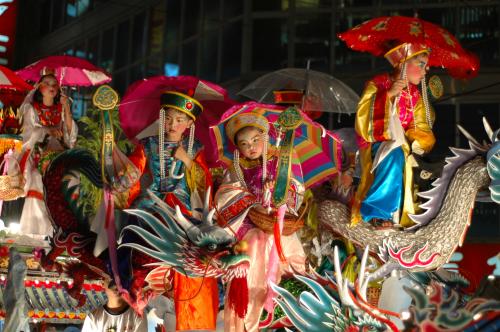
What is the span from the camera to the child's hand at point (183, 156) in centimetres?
619

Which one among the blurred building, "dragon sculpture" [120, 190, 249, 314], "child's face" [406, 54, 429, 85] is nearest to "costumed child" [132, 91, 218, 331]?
"dragon sculpture" [120, 190, 249, 314]

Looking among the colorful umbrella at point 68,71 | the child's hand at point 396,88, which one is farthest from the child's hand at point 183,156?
the colorful umbrella at point 68,71

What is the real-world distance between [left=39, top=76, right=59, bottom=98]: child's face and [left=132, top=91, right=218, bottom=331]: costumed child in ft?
5.07

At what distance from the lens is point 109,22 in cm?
1905

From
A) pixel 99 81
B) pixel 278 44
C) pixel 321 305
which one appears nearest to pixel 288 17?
pixel 278 44

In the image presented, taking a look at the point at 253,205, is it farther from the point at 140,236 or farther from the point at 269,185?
the point at 140,236

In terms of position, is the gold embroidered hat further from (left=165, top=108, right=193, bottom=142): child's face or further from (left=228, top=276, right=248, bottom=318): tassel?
(left=228, top=276, right=248, bottom=318): tassel

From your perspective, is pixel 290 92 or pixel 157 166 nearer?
pixel 157 166

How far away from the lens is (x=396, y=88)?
5879mm

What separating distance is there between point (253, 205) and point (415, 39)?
1.45 metres

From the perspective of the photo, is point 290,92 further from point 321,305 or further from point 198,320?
point 321,305

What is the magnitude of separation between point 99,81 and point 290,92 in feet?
6.28

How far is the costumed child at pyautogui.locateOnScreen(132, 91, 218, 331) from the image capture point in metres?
5.91

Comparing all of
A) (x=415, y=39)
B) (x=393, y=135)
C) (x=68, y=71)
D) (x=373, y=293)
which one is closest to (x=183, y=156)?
(x=393, y=135)
